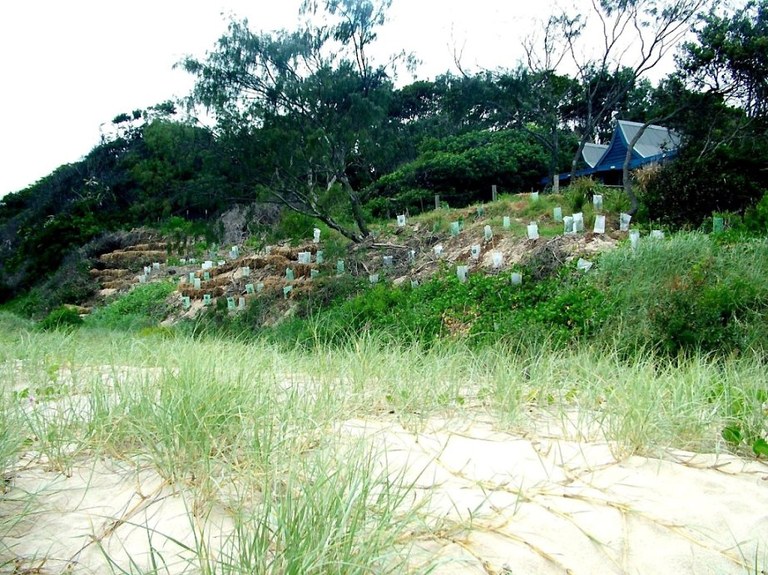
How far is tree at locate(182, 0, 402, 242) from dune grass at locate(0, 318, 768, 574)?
7.15 meters

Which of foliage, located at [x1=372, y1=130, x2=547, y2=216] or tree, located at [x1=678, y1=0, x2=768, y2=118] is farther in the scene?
foliage, located at [x1=372, y1=130, x2=547, y2=216]

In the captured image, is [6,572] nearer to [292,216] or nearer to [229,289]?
[229,289]

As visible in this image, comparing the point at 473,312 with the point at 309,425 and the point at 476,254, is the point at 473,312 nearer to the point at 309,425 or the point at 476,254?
the point at 476,254

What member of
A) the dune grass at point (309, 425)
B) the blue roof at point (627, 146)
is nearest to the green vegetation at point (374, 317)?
the dune grass at point (309, 425)

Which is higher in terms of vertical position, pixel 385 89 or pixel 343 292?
pixel 385 89

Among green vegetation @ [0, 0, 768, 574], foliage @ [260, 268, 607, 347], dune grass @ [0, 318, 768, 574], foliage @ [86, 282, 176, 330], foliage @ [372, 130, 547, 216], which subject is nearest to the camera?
dune grass @ [0, 318, 768, 574]

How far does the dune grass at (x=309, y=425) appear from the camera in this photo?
1.34 m

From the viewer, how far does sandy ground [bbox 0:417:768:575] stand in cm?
141

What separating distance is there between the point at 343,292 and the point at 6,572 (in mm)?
7378

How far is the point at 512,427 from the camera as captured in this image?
2.34 metres

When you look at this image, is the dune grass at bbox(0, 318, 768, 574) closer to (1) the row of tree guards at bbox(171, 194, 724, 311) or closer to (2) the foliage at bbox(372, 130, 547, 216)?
(1) the row of tree guards at bbox(171, 194, 724, 311)

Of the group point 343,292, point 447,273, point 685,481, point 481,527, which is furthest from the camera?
point 343,292

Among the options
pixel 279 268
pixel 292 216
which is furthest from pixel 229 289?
pixel 292 216

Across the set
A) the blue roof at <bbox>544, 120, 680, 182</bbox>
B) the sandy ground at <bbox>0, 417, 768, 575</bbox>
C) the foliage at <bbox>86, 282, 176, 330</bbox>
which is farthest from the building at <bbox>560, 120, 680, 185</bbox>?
the sandy ground at <bbox>0, 417, 768, 575</bbox>
